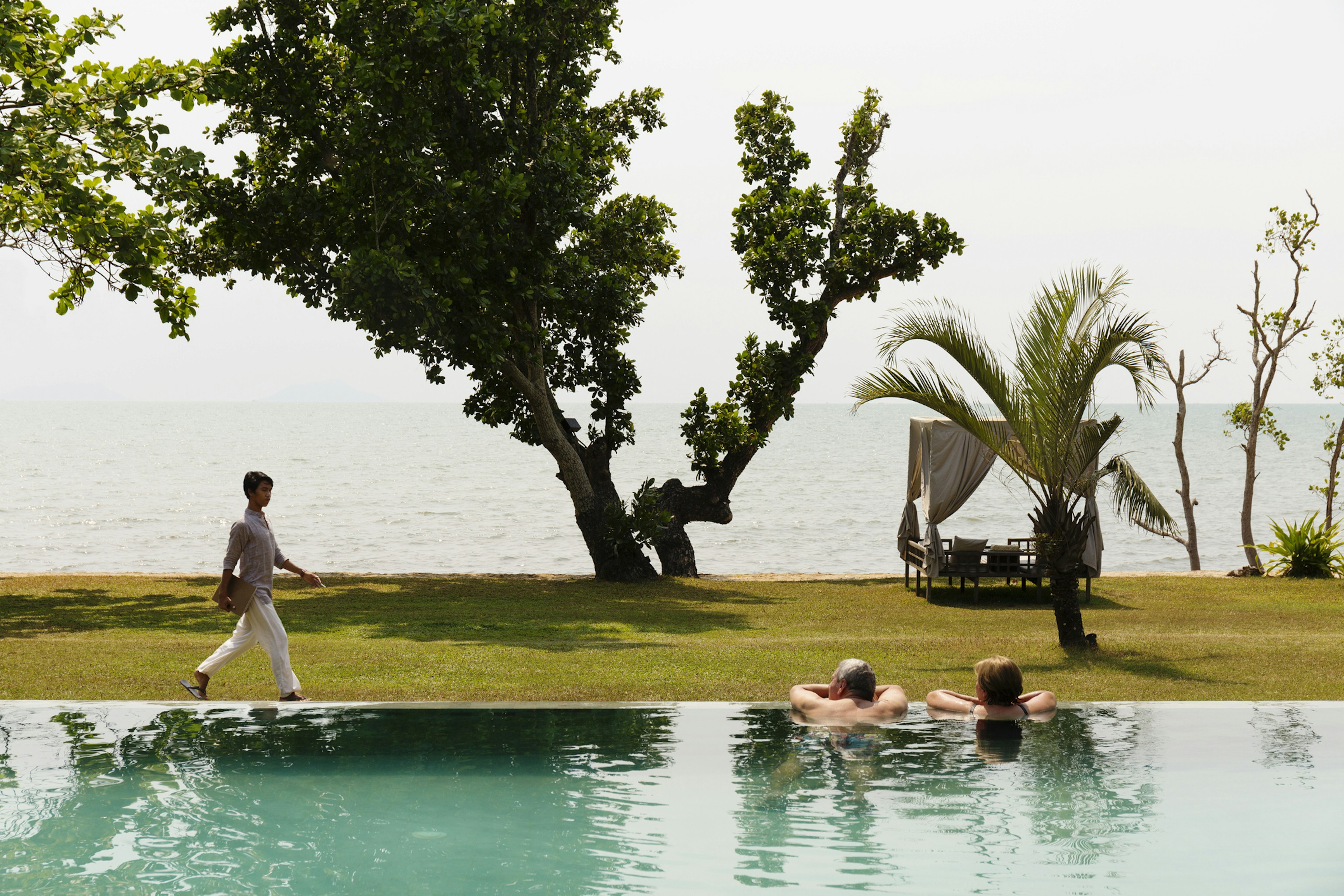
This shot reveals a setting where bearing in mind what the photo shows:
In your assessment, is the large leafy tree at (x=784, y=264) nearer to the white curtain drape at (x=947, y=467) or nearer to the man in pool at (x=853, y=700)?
the white curtain drape at (x=947, y=467)

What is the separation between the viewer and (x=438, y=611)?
15.0 m

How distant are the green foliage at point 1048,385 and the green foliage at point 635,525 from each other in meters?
7.40

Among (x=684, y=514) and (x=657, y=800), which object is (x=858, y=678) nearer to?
(x=657, y=800)

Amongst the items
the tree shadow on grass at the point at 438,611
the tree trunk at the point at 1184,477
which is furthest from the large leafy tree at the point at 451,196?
the tree trunk at the point at 1184,477

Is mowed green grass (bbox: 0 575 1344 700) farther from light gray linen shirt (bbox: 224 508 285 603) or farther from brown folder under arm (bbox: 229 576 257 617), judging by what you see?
light gray linen shirt (bbox: 224 508 285 603)

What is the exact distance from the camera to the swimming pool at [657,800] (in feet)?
16.5

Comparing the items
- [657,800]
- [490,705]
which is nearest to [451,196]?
[490,705]

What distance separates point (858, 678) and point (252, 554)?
425 centimetres

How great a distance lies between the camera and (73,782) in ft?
19.8

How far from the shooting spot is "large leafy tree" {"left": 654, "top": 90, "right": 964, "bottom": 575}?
20438 mm

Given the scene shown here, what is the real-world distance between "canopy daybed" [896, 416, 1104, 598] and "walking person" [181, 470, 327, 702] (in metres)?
10.5

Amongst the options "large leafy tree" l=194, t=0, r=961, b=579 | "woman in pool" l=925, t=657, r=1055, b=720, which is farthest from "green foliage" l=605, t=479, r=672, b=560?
"woman in pool" l=925, t=657, r=1055, b=720

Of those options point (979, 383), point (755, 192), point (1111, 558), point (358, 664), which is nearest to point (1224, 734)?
point (979, 383)

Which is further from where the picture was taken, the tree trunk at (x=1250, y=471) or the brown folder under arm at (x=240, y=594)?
the tree trunk at (x=1250, y=471)
